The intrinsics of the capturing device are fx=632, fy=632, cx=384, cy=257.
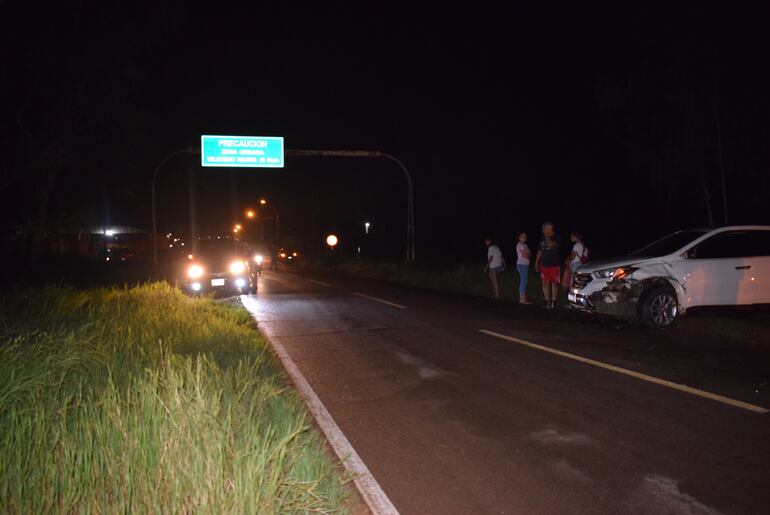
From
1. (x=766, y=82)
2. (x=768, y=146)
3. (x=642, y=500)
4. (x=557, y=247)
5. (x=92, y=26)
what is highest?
(x=92, y=26)

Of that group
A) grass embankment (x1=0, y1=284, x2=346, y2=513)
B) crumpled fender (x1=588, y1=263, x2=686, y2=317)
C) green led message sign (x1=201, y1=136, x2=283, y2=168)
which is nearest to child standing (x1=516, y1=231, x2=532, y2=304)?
crumpled fender (x1=588, y1=263, x2=686, y2=317)

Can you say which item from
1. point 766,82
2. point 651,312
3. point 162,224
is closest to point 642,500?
point 651,312

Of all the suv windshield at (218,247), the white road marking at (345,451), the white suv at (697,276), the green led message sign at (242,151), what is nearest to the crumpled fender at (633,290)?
the white suv at (697,276)

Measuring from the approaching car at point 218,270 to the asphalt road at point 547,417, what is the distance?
27.8 ft

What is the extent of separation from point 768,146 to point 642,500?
1829cm

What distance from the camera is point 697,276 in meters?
11.3

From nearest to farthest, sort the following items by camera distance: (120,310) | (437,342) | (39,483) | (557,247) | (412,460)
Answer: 1. (39,483)
2. (412,460)
3. (437,342)
4. (120,310)
5. (557,247)

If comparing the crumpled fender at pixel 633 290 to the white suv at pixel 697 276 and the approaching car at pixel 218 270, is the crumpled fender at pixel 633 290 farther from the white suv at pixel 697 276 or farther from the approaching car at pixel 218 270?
the approaching car at pixel 218 270

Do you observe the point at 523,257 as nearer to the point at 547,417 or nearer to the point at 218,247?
the point at 218,247

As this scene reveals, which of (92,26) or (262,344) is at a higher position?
(92,26)

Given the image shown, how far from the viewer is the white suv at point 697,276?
37.0ft

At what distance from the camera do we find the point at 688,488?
4.45 meters

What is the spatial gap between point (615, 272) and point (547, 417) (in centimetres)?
633

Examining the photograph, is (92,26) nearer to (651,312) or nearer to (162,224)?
(651,312)
